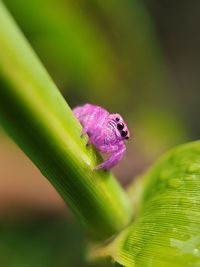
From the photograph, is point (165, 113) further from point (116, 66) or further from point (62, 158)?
point (62, 158)

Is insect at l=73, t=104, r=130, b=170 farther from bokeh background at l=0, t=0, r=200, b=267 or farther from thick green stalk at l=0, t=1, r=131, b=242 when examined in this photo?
bokeh background at l=0, t=0, r=200, b=267

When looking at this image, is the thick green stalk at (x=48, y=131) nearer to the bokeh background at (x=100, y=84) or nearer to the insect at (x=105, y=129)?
the insect at (x=105, y=129)

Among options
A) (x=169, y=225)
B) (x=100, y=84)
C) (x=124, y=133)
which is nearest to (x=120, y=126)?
(x=124, y=133)

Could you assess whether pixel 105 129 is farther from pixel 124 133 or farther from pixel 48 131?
pixel 48 131

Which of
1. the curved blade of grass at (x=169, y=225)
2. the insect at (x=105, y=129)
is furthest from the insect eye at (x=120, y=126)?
the curved blade of grass at (x=169, y=225)

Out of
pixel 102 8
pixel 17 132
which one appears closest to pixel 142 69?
pixel 102 8

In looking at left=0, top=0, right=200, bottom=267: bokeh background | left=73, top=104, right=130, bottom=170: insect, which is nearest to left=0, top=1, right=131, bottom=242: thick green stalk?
left=73, top=104, right=130, bottom=170: insect
